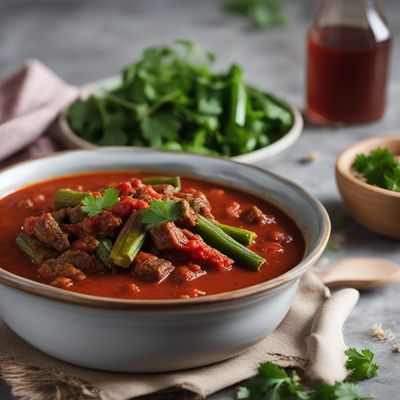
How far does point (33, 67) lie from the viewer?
18.4ft

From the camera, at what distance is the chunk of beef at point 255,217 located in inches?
142

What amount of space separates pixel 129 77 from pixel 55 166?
150 centimetres

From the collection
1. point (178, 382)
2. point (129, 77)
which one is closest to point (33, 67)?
point (129, 77)

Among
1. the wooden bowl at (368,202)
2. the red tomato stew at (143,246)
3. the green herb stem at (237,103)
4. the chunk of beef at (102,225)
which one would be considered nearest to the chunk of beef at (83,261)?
the red tomato stew at (143,246)

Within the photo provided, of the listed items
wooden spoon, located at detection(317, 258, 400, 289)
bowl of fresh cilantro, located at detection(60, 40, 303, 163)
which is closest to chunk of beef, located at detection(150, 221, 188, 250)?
wooden spoon, located at detection(317, 258, 400, 289)

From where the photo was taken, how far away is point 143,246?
3.28 m

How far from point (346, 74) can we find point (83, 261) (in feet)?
10.1

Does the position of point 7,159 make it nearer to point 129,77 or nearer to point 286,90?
point 129,77

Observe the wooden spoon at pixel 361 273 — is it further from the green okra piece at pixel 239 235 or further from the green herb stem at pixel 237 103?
the green herb stem at pixel 237 103

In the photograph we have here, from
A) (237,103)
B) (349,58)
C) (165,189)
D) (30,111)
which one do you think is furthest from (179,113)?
(165,189)

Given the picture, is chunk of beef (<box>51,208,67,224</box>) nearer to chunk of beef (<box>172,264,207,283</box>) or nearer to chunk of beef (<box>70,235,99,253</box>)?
chunk of beef (<box>70,235,99,253</box>)

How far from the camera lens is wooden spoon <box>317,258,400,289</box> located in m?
3.91

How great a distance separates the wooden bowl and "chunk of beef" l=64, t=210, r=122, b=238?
1528 mm

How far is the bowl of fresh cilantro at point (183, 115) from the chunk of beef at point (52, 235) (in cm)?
167
